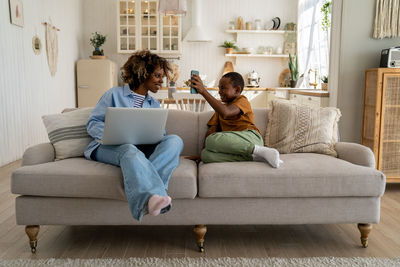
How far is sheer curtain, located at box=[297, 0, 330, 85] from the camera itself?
18.7ft

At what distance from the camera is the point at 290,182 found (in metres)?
1.98

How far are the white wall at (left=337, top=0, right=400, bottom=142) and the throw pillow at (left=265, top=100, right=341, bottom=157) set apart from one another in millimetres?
1087

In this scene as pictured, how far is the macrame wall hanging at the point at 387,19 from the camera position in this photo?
3.47 metres

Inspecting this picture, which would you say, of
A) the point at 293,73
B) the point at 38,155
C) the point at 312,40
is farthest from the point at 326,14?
the point at 38,155

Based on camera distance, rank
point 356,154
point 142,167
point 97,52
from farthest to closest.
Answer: point 97,52 → point 356,154 → point 142,167

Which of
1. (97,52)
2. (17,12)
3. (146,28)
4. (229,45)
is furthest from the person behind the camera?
(229,45)

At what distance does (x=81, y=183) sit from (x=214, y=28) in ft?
18.9

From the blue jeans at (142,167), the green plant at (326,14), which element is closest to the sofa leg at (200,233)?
the blue jeans at (142,167)

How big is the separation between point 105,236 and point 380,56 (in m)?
3.00

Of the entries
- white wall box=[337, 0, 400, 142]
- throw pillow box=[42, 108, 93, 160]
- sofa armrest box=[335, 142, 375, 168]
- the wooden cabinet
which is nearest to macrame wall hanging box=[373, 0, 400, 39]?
white wall box=[337, 0, 400, 142]

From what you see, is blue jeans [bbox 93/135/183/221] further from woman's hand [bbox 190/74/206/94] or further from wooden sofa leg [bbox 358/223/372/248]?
wooden sofa leg [bbox 358/223/372/248]

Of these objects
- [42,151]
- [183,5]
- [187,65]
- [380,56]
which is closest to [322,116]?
[380,56]

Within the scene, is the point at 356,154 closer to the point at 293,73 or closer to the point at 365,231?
the point at 365,231

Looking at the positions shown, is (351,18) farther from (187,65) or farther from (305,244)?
(187,65)
